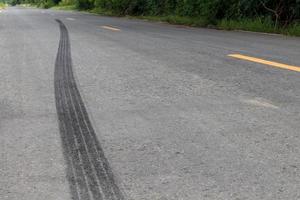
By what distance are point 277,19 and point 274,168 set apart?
1070 cm

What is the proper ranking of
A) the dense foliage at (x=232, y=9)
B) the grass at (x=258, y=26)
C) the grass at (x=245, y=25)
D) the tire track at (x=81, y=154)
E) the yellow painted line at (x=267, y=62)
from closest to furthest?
the tire track at (x=81, y=154), the yellow painted line at (x=267, y=62), the grass at (x=258, y=26), the grass at (x=245, y=25), the dense foliage at (x=232, y=9)

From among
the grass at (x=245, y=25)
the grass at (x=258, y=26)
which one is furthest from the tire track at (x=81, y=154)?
the grass at (x=245, y=25)

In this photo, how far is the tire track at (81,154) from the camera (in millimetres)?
2309

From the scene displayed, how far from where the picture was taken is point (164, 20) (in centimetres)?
1855

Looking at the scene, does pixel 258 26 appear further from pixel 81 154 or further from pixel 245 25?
pixel 81 154

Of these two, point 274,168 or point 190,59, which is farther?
point 190,59

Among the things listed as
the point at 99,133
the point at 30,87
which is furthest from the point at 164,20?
the point at 99,133

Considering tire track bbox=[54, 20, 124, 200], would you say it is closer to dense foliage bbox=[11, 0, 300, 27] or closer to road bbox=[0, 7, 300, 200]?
road bbox=[0, 7, 300, 200]

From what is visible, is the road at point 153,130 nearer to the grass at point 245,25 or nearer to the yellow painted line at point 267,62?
the yellow painted line at point 267,62

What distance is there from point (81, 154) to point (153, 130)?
2.04 ft

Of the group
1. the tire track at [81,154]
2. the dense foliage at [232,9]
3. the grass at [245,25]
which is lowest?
the tire track at [81,154]

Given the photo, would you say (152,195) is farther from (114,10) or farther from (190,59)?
(114,10)

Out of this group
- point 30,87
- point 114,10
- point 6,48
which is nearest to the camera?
point 30,87

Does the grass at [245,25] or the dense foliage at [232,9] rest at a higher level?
the dense foliage at [232,9]
